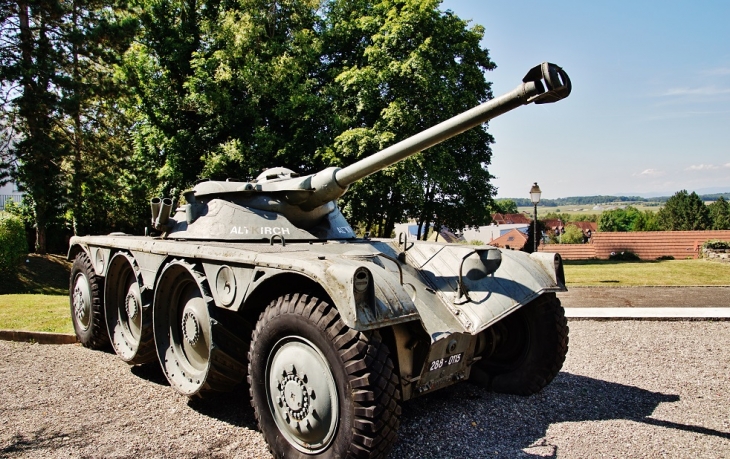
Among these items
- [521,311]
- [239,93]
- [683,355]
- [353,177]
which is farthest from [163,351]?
[239,93]

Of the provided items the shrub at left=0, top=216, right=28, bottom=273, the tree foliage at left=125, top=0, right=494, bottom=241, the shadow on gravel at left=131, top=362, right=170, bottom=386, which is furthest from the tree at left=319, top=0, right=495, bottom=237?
the shadow on gravel at left=131, top=362, right=170, bottom=386

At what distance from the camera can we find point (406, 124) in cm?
1909

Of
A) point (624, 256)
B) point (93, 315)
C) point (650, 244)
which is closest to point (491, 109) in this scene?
point (93, 315)

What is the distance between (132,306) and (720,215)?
163ft

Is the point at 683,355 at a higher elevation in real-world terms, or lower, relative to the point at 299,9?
lower

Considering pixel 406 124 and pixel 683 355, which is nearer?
pixel 683 355

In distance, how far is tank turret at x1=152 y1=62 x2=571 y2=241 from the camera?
548 cm

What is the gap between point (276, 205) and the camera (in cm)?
616

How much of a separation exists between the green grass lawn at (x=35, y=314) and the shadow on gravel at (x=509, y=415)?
6065 millimetres

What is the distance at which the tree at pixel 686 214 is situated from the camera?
45.8 meters

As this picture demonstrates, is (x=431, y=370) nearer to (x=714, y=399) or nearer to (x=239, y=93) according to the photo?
(x=714, y=399)

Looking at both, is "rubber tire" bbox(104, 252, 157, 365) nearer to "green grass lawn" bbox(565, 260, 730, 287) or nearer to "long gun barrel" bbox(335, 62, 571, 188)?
"long gun barrel" bbox(335, 62, 571, 188)

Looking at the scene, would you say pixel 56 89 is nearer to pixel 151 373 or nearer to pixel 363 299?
pixel 151 373

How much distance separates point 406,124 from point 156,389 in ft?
47.5
